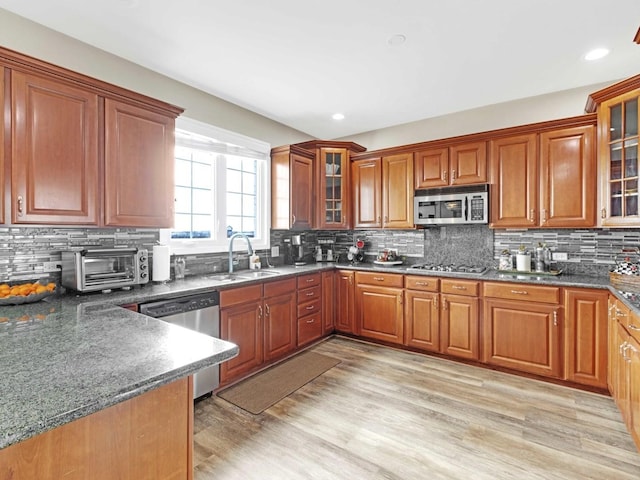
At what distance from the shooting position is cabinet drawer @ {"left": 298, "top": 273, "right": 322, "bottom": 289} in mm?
3596

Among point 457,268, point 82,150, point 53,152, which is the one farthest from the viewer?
point 457,268

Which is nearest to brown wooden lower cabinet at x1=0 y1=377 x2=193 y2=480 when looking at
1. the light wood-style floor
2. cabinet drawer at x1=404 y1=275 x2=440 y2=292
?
the light wood-style floor

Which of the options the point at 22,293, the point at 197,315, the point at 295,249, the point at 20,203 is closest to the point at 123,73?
the point at 20,203

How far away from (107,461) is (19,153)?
185 centimetres

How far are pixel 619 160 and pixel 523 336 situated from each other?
1620mm

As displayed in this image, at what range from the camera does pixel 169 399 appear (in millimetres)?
1158

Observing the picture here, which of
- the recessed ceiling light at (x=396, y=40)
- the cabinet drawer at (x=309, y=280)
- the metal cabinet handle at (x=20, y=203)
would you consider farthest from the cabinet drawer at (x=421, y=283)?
the metal cabinet handle at (x=20, y=203)

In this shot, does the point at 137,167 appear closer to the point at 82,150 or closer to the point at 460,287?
the point at 82,150

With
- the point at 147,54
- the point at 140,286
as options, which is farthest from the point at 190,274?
the point at 147,54

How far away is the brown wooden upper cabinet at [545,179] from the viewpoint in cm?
294

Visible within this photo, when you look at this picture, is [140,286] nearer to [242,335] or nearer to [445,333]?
[242,335]

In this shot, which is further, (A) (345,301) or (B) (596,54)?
(A) (345,301)

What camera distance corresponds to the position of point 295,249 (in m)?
4.49

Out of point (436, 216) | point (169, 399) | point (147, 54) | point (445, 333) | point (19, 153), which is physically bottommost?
point (445, 333)
